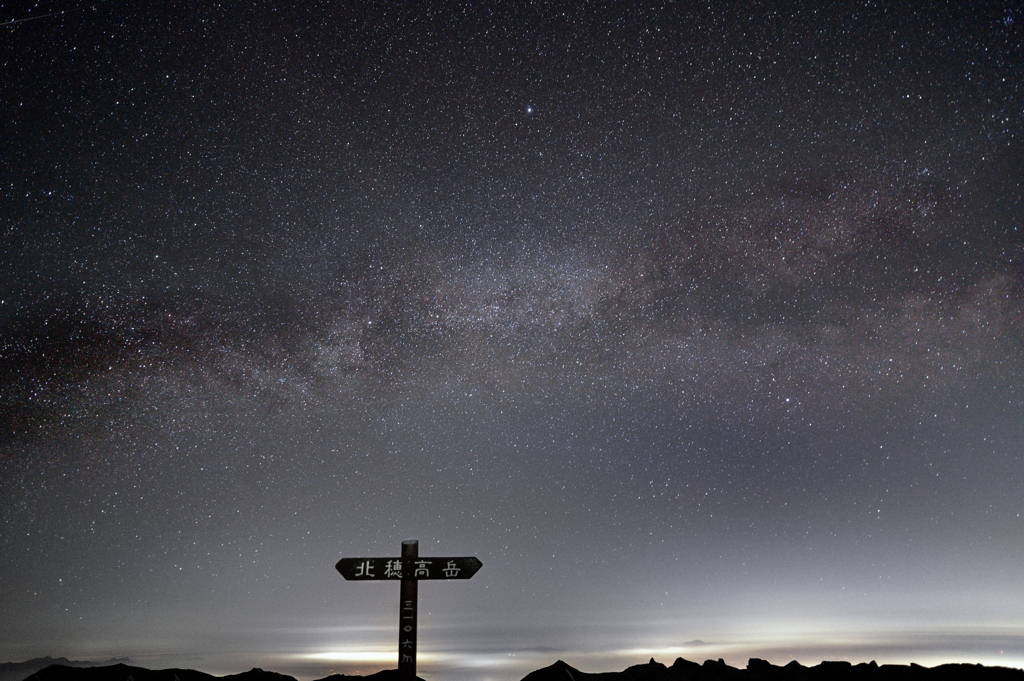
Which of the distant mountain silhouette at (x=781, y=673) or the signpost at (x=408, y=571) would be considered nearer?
the signpost at (x=408, y=571)

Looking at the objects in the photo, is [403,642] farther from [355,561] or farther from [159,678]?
[159,678]

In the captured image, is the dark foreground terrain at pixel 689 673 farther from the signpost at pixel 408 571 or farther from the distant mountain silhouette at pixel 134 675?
the signpost at pixel 408 571

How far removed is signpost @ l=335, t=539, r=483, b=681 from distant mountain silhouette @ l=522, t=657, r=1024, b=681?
31.0 meters

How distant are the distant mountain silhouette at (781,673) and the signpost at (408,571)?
31.0 metres

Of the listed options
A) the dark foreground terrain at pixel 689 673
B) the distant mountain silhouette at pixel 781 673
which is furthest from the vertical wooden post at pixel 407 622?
the distant mountain silhouette at pixel 781 673

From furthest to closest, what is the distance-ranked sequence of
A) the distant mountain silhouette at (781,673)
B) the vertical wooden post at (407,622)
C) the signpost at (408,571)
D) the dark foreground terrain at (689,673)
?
1. the dark foreground terrain at (689,673)
2. the distant mountain silhouette at (781,673)
3. the signpost at (408,571)
4. the vertical wooden post at (407,622)

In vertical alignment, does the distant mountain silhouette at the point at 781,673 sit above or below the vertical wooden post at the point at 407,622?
below

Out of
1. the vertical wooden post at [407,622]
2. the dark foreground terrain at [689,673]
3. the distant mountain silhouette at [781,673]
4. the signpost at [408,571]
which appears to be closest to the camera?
the vertical wooden post at [407,622]

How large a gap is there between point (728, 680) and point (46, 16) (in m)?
44.2

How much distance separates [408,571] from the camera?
892 cm

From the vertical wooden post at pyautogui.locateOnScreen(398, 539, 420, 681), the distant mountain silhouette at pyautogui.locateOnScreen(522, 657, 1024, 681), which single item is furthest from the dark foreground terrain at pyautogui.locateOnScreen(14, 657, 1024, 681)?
the vertical wooden post at pyautogui.locateOnScreen(398, 539, 420, 681)

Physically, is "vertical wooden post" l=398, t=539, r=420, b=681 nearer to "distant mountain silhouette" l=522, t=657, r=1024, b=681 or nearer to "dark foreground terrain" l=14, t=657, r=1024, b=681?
"dark foreground terrain" l=14, t=657, r=1024, b=681

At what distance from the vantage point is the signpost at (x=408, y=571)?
8.84 metres

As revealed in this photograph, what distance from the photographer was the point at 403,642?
28.4 feet
